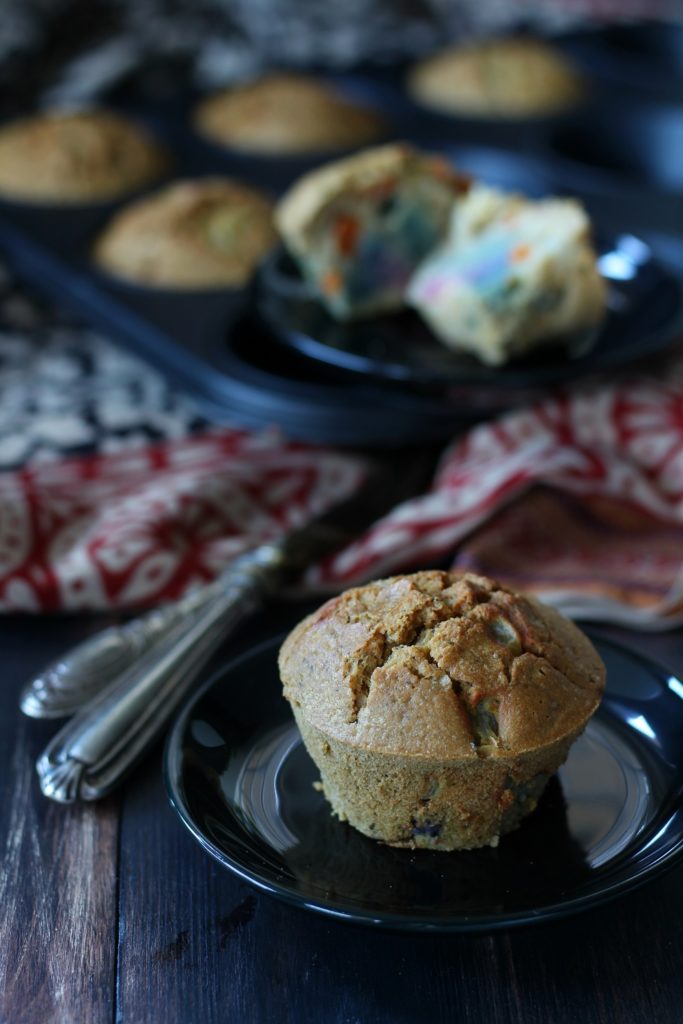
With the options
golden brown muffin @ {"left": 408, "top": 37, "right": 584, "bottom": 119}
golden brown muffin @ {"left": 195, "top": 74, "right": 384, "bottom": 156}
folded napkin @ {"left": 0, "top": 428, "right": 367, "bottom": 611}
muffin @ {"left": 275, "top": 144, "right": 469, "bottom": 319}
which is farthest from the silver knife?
golden brown muffin @ {"left": 408, "top": 37, "right": 584, "bottom": 119}

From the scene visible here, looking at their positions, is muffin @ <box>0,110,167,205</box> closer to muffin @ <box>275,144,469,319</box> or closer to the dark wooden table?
muffin @ <box>275,144,469,319</box>

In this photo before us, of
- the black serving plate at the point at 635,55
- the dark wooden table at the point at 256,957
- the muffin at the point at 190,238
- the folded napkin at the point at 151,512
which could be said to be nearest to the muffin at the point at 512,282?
the folded napkin at the point at 151,512

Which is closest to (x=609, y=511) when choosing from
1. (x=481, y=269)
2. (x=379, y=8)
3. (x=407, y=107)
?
(x=481, y=269)

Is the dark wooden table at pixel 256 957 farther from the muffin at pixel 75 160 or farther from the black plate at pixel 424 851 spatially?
the muffin at pixel 75 160

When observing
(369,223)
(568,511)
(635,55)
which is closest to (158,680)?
(568,511)

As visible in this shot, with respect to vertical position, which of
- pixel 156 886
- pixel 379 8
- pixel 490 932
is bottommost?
pixel 379 8

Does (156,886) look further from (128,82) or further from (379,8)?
(379,8)

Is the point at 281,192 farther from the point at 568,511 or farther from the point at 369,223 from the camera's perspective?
the point at 568,511
